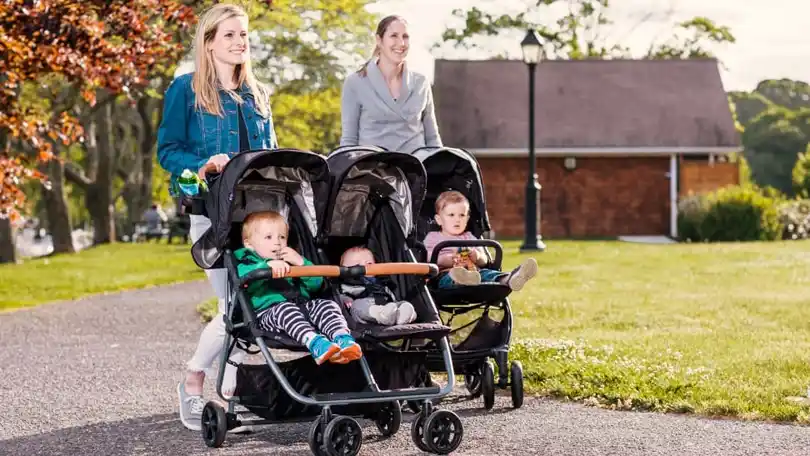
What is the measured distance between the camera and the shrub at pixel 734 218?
100 ft

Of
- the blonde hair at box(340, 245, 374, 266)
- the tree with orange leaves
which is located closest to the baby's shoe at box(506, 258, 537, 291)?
the blonde hair at box(340, 245, 374, 266)

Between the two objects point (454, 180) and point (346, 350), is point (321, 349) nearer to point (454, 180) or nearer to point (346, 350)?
point (346, 350)

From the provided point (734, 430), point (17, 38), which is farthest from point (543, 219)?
point (734, 430)

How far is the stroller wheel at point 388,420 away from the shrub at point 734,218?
24.9 metres

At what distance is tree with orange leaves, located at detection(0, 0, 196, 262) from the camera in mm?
14711

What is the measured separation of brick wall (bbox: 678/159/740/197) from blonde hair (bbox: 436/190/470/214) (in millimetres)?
28258

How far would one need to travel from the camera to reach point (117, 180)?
203 ft

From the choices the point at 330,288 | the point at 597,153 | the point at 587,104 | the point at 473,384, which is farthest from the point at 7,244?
the point at 330,288

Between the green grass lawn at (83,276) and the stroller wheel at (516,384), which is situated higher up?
the stroller wheel at (516,384)

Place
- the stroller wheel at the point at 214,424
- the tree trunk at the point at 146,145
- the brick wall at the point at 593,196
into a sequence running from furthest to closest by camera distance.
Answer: the tree trunk at the point at 146,145
the brick wall at the point at 593,196
the stroller wheel at the point at 214,424

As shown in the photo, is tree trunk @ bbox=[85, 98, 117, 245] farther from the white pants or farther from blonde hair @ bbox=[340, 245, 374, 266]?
blonde hair @ bbox=[340, 245, 374, 266]

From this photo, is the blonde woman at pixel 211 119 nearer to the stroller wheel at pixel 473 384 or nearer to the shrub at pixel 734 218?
the stroller wheel at pixel 473 384

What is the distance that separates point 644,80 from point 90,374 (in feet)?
103

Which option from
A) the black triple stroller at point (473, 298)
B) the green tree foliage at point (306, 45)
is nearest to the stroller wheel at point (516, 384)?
the black triple stroller at point (473, 298)
